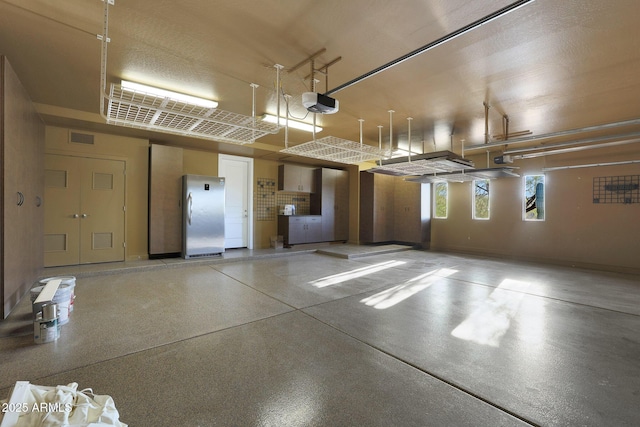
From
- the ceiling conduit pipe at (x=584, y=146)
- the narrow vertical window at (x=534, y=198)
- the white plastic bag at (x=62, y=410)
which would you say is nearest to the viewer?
the white plastic bag at (x=62, y=410)

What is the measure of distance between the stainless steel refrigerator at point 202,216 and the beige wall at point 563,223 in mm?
6731

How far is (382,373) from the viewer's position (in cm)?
201

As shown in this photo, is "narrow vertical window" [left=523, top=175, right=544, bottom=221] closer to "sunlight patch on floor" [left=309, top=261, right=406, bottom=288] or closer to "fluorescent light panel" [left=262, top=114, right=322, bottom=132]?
"sunlight patch on floor" [left=309, top=261, right=406, bottom=288]

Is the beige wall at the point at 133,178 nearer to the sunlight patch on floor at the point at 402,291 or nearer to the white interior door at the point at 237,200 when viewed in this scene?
the white interior door at the point at 237,200

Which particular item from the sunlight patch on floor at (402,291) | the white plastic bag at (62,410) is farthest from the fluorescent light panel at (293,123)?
the white plastic bag at (62,410)

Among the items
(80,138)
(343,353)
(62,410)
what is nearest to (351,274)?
(343,353)

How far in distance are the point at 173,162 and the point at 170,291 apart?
329 cm

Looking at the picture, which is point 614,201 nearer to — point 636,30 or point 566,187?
point 566,187

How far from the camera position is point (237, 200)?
24.8 ft

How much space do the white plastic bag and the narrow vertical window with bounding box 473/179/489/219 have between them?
8.56 meters

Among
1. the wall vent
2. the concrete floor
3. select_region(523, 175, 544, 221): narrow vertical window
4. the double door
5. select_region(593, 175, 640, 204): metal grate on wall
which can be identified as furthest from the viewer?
select_region(523, 175, 544, 221): narrow vertical window

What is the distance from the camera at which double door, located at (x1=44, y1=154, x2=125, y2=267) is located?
4.95 metres

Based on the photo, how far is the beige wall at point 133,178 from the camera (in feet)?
17.9

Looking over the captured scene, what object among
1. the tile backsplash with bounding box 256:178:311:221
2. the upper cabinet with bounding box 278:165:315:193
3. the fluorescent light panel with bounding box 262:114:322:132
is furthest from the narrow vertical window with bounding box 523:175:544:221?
the tile backsplash with bounding box 256:178:311:221
